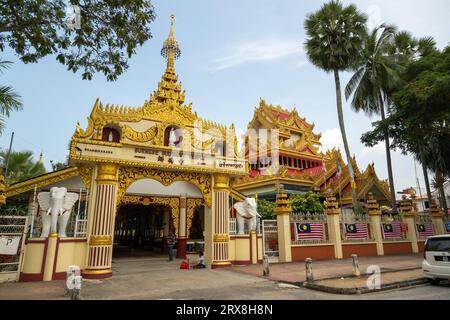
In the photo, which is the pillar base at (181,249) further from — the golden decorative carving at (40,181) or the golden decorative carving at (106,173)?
the golden decorative carving at (106,173)

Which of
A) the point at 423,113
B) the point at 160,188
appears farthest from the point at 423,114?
the point at 160,188

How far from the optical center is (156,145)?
11852 millimetres

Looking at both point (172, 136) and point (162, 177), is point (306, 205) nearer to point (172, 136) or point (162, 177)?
point (172, 136)

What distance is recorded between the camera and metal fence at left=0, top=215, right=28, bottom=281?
9469mm

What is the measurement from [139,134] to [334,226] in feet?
35.6

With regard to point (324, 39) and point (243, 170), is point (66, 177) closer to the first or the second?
point (243, 170)

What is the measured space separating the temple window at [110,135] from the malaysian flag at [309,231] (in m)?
9.34

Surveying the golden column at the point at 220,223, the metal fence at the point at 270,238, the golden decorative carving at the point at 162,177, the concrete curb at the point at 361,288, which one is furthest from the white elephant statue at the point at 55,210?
the metal fence at the point at 270,238

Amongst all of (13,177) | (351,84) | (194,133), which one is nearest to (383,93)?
(351,84)

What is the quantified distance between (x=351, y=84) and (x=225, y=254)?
16928mm

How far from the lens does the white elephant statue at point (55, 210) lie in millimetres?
10148

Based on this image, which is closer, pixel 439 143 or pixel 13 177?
pixel 13 177

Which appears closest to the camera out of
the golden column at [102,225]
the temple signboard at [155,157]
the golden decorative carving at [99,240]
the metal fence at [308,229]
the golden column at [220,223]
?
the golden column at [102,225]

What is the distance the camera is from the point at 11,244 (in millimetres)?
9570
